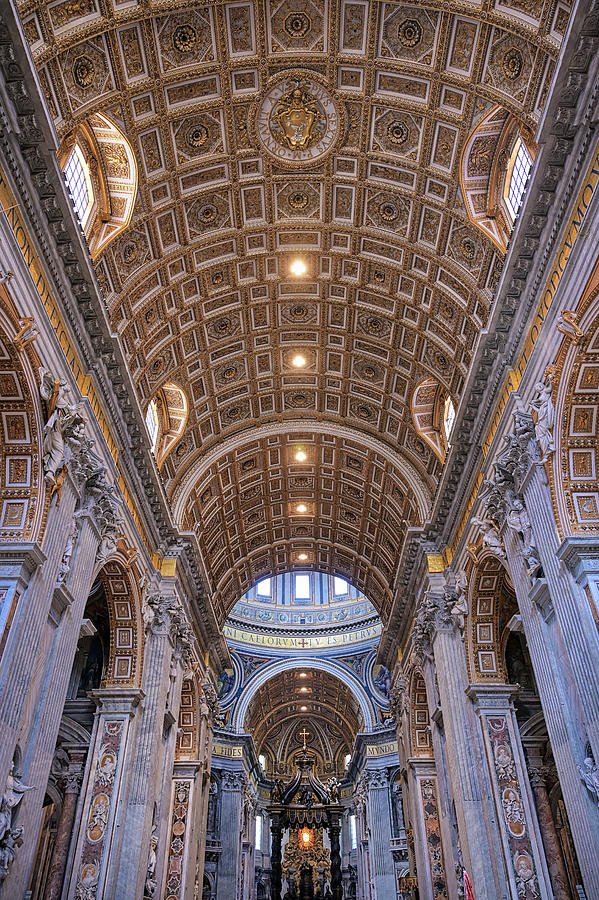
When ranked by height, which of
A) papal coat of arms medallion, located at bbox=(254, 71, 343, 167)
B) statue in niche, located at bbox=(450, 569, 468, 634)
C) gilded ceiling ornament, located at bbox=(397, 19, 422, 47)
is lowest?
statue in niche, located at bbox=(450, 569, 468, 634)

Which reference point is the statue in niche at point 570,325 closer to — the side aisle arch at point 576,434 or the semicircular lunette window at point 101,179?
the side aisle arch at point 576,434

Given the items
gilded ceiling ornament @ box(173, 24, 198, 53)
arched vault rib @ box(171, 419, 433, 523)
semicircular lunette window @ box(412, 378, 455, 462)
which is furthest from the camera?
arched vault rib @ box(171, 419, 433, 523)

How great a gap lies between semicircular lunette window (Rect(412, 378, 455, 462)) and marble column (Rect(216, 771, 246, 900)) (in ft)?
106

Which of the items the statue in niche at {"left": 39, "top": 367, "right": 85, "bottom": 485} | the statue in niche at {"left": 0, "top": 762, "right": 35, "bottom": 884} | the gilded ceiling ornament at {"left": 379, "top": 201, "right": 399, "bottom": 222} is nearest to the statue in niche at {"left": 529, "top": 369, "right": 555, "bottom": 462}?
the gilded ceiling ornament at {"left": 379, "top": 201, "right": 399, "bottom": 222}

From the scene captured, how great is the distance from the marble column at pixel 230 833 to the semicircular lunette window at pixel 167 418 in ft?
102

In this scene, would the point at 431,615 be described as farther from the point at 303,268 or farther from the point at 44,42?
the point at 44,42

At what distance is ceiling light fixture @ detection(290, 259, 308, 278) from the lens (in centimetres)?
2039

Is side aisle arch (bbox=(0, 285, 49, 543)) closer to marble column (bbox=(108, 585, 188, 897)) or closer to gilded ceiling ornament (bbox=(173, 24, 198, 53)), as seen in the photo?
gilded ceiling ornament (bbox=(173, 24, 198, 53))

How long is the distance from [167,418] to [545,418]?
13.2 m

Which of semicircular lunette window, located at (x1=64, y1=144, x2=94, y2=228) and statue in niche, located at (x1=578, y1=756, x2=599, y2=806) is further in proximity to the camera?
semicircular lunette window, located at (x1=64, y1=144, x2=94, y2=228)

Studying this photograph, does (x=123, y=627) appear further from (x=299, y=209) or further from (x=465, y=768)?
(x=299, y=209)

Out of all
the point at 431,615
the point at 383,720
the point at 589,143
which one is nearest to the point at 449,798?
the point at 431,615

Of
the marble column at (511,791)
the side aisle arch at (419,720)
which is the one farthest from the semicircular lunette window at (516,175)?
the side aisle arch at (419,720)

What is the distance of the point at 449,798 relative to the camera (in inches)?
793
